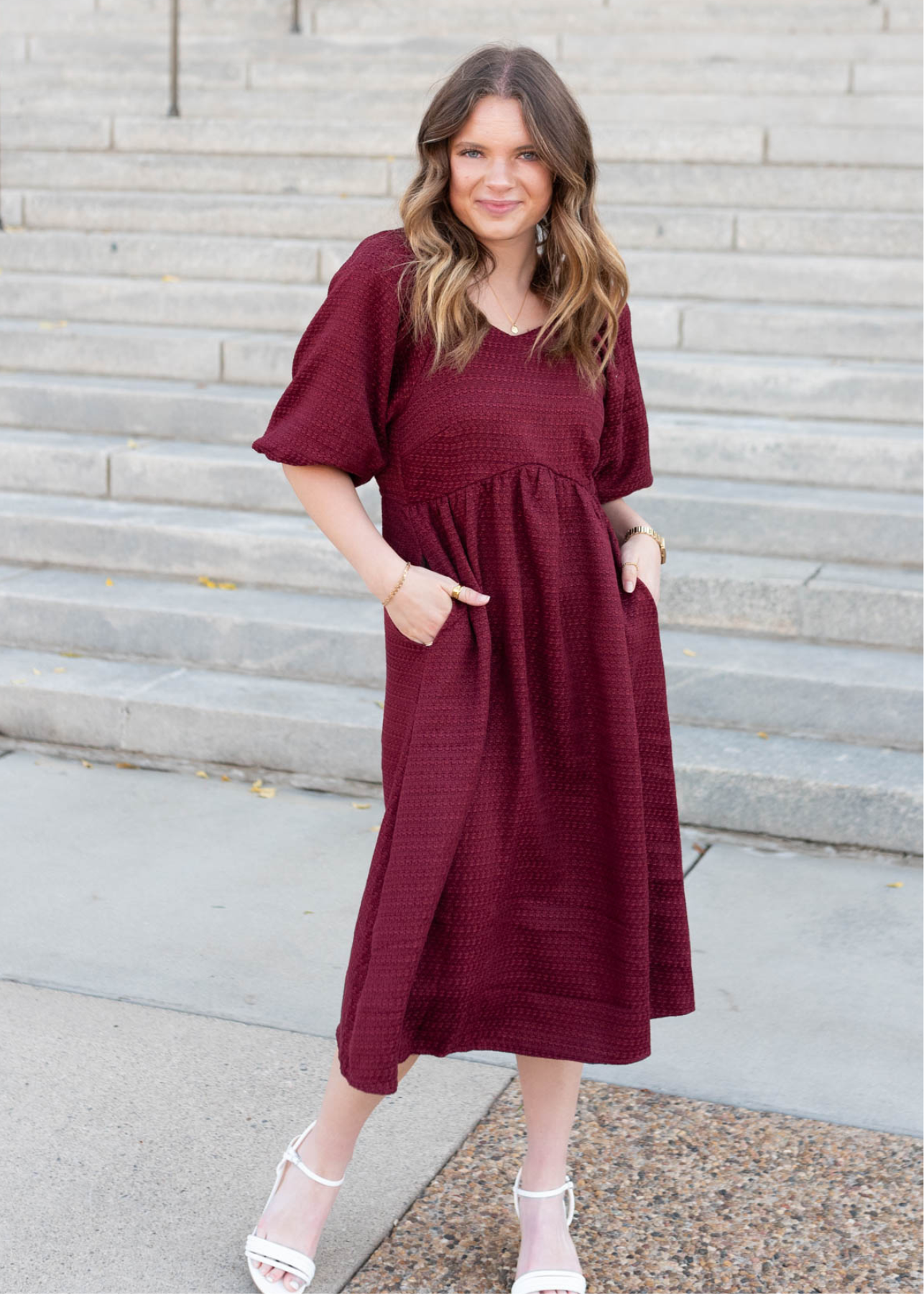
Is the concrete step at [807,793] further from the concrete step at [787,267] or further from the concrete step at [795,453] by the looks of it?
the concrete step at [787,267]

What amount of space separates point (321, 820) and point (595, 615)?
2142 millimetres

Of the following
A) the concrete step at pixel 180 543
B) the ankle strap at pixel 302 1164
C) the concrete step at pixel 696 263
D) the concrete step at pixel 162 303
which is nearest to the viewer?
the ankle strap at pixel 302 1164

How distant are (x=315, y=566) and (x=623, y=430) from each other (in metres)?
2.94

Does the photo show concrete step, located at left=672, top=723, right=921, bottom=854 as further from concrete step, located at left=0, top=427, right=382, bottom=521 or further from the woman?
concrete step, located at left=0, top=427, right=382, bottom=521

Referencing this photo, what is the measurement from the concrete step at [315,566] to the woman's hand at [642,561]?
2457 millimetres

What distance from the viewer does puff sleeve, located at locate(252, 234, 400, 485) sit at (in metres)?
2.16

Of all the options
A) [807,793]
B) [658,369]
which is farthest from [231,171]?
[807,793]

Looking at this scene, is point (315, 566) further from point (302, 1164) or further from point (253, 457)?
point (302, 1164)

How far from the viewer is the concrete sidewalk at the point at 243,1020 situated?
8.18 feet

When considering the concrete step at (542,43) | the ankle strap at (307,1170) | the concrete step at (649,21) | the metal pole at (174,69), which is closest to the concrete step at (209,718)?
the ankle strap at (307,1170)

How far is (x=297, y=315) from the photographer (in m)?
6.68

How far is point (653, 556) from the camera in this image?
246 cm

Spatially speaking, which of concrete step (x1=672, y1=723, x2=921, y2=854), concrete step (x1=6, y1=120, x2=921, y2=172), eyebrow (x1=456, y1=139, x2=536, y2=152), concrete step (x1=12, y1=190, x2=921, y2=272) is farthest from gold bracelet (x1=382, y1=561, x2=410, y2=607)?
concrete step (x1=6, y1=120, x2=921, y2=172)

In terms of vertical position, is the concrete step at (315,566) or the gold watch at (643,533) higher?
the gold watch at (643,533)
